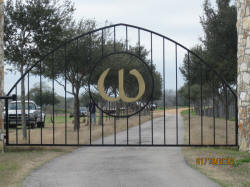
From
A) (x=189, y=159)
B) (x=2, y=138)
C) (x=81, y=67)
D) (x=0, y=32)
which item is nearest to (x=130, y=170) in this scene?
(x=189, y=159)

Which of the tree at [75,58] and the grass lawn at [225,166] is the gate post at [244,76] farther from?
the tree at [75,58]

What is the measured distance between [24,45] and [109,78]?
893cm

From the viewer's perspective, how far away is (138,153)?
10.5m

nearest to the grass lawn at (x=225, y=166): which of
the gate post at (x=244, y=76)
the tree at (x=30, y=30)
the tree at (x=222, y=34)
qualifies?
the gate post at (x=244, y=76)

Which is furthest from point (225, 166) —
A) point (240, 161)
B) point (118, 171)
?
point (118, 171)

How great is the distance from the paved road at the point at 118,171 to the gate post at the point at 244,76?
72.8 inches

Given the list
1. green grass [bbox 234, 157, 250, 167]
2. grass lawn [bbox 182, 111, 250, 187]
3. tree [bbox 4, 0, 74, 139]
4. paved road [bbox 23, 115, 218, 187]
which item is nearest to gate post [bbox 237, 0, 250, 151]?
grass lawn [bbox 182, 111, 250, 187]

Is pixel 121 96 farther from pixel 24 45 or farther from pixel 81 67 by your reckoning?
pixel 81 67

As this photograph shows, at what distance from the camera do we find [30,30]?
13672 millimetres

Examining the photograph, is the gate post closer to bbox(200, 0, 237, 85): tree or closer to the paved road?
the paved road

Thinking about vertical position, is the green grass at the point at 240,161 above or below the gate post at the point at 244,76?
below

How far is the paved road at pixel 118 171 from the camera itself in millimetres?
6551

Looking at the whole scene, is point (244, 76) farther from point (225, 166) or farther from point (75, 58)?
point (75, 58)

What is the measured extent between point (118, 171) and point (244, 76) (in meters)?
4.32
